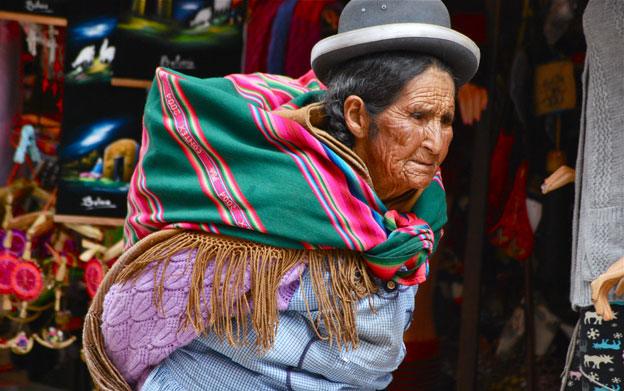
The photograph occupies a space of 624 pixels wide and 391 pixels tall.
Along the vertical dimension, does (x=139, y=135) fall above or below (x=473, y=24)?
below

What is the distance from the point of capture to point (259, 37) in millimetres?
3467

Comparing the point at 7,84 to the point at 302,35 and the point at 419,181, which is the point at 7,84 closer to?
the point at 302,35

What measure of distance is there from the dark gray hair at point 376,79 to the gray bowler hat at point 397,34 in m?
0.02

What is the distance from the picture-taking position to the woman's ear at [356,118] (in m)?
1.81

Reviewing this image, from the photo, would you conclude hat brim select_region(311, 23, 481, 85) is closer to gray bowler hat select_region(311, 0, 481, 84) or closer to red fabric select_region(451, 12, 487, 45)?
gray bowler hat select_region(311, 0, 481, 84)

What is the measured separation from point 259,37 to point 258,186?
1.82 metres

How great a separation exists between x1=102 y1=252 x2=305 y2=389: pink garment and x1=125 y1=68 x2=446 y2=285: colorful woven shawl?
9 cm

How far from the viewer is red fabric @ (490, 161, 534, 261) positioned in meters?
3.42

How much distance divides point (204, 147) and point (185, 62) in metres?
1.73

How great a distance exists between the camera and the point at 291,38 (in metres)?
3.42

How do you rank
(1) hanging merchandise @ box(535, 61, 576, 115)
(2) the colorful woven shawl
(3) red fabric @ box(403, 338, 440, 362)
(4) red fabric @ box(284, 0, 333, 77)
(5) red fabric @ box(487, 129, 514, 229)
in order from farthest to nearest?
(3) red fabric @ box(403, 338, 440, 362)
(5) red fabric @ box(487, 129, 514, 229)
(4) red fabric @ box(284, 0, 333, 77)
(1) hanging merchandise @ box(535, 61, 576, 115)
(2) the colorful woven shawl

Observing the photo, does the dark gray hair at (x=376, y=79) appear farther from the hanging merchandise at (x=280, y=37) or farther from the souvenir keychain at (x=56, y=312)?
the souvenir keychain at (x=56, y=312)

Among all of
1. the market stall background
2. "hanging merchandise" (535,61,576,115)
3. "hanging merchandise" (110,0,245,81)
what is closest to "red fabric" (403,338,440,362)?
the market stall background

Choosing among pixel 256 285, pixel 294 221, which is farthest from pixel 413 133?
pixel 256 285
